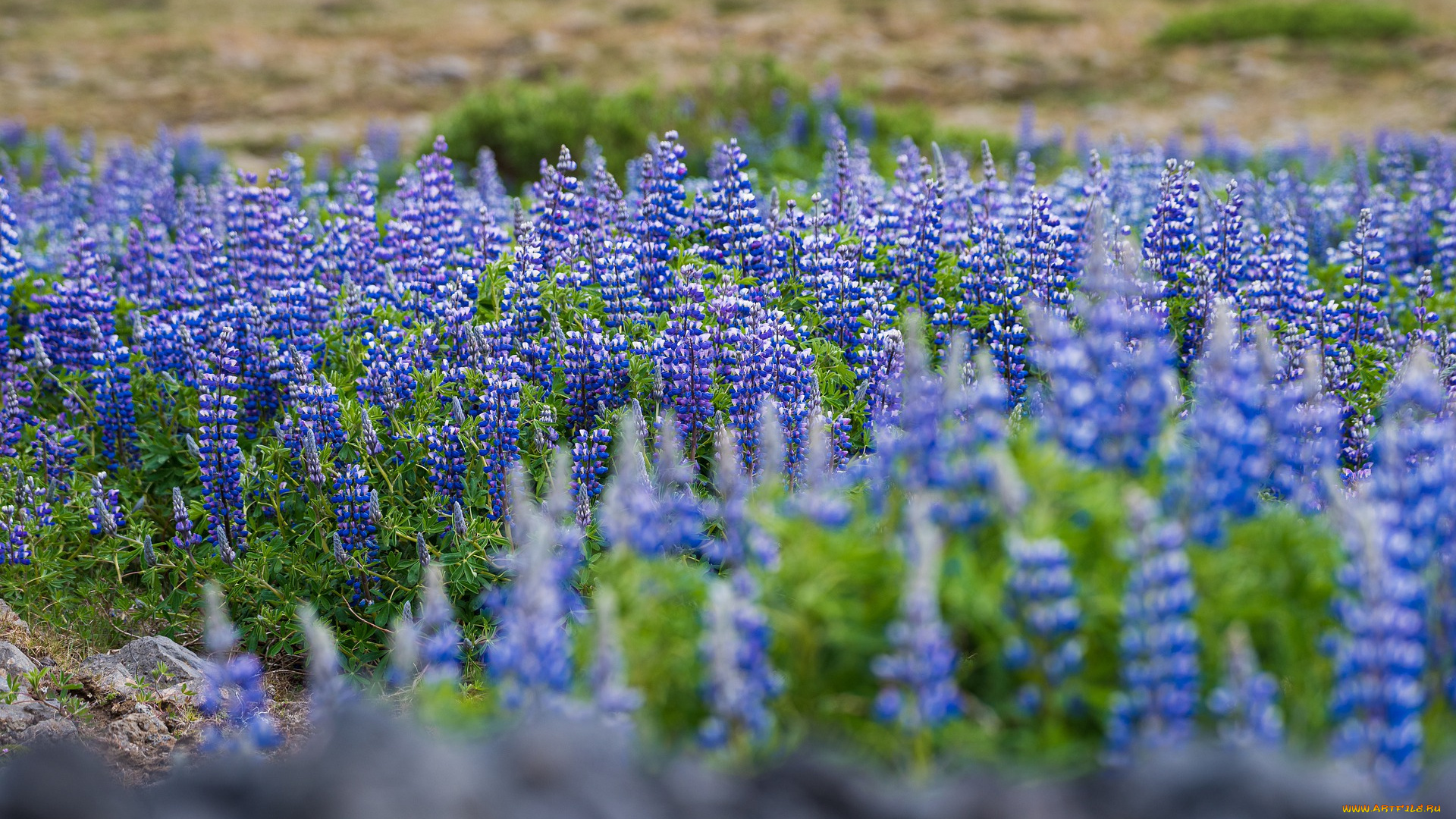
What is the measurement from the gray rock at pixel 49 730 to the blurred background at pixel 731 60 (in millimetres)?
10999

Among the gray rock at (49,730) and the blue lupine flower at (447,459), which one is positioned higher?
the blue lupine flower at (447,459)

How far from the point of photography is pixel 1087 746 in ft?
8.08

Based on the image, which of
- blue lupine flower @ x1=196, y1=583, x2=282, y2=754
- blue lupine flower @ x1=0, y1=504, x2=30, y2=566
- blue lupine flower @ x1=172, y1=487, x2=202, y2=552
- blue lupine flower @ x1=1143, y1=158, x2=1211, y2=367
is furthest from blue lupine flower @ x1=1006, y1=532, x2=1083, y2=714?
blue lupine flower @ x1=0, y1=504, x2=30, y2=566

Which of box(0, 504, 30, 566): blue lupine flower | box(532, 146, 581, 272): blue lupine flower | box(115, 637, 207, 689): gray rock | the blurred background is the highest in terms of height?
the blurred background

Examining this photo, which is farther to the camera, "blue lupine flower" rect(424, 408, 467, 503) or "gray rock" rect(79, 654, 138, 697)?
"blue lupine flower" rect(424, 408, 467, 503)

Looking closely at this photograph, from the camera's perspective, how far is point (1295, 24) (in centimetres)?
2267

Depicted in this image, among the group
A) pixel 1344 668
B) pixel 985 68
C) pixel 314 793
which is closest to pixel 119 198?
pixel 314 793

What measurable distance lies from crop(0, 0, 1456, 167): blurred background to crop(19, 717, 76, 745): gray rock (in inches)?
433

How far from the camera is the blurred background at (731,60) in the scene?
1869 cm

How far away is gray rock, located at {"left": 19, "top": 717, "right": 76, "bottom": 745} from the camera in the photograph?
3.99 m

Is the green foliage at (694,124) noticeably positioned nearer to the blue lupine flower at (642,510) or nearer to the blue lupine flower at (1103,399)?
the blue lupine flower at (642,510)

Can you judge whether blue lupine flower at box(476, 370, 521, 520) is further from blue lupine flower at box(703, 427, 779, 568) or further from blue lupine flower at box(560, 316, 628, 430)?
blue lupine flower at box(703, 427, 779, 568)

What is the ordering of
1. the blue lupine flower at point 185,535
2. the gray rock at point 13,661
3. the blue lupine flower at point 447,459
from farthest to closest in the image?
the blue lupine flower at point 185,535 < the blue lupine flower at point 447,459 < the gray rock at point 13,661

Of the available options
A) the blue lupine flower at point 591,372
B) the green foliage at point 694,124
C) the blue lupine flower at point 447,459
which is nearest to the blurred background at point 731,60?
the green foliage at point 694,124
